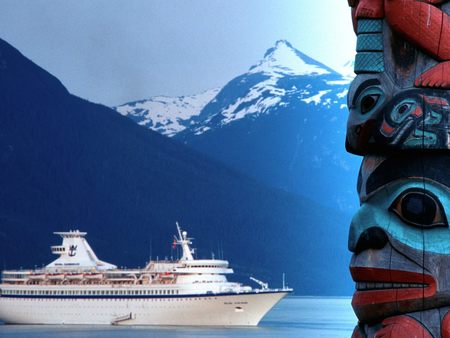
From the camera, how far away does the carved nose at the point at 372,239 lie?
993 cm

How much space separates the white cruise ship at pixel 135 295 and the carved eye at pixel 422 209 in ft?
251

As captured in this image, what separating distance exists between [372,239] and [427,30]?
64.8 inches

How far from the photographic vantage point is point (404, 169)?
994 cm

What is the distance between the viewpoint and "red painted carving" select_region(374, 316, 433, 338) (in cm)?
967

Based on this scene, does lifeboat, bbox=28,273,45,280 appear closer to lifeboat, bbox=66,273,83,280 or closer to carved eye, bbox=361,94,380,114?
lifeboat, bbox=66,273,83,280

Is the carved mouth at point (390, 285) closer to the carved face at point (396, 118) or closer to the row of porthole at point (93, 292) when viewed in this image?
the carved face at point (396, 118)

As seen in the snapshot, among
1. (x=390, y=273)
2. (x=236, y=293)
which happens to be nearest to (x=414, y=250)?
(x=390, y=273)

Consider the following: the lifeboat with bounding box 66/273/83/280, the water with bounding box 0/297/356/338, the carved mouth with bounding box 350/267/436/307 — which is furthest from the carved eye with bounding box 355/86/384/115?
the lifeboat with bounding box 66/273/83/280

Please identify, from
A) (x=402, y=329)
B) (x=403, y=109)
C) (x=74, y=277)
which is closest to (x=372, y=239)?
(x=402, y=329)

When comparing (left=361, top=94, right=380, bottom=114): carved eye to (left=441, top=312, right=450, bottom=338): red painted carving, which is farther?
(left=361, top=94, right=380, bottom=114): carved eye

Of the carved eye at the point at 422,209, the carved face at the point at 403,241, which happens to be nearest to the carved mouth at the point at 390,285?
the carved face at the point at 403,241

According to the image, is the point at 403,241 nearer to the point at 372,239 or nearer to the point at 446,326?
the point at 372,239

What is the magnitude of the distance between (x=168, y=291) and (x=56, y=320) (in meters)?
9.95

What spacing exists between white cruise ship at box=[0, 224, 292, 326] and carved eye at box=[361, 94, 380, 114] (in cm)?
7643
